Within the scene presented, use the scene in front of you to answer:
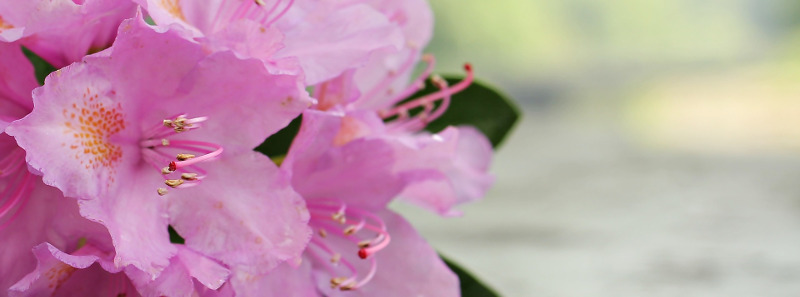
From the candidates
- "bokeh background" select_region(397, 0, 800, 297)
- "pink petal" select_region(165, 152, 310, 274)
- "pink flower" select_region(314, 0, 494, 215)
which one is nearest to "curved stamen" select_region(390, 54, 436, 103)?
"pink flower" select_region(314, 0, 494, 215)

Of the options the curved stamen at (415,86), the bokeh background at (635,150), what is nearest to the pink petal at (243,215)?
the curved stamen at (415,86)

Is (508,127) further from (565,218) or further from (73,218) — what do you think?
(565,218)

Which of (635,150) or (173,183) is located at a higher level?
(635,150)

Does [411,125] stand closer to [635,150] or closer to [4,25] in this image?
[4,25]

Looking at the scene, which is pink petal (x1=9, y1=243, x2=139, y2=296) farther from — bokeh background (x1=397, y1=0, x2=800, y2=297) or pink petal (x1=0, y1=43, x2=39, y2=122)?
bokeh background (x1=397, y1=0, x2=800, y2=297)

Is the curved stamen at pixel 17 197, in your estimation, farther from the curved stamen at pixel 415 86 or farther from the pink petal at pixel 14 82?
the curved stamen at pixel 415 86

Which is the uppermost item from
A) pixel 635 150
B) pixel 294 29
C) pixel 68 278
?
pixel 635 150

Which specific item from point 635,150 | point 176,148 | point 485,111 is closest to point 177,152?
point 176,148
